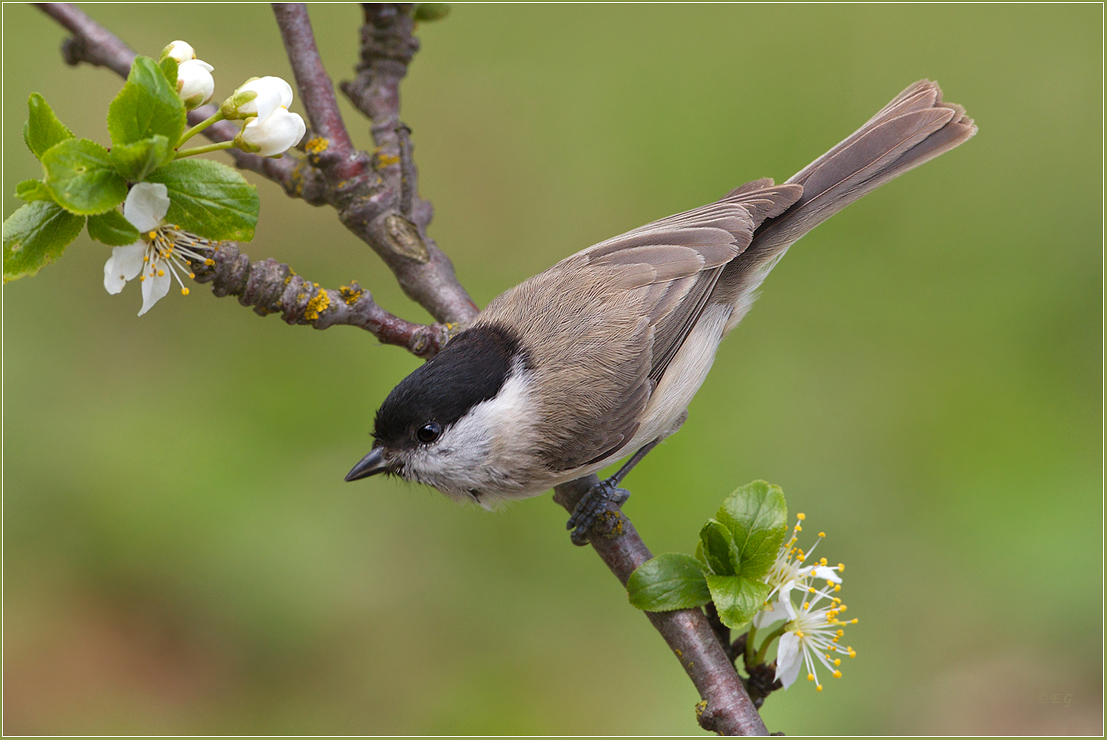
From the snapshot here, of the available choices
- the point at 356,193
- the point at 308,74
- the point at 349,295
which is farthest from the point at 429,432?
the point at 308,74

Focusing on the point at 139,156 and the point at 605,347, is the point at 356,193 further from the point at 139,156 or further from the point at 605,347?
the point at 139,156

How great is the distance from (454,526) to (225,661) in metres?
0.91

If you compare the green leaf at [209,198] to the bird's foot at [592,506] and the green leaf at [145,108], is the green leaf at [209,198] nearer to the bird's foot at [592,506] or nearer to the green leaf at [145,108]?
the green leaf at [145,108]

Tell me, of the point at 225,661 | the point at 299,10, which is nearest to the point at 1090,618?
the point at 225,661

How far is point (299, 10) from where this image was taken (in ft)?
7.37

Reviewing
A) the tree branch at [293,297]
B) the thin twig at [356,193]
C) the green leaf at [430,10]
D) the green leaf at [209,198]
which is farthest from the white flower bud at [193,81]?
the green leaf at [430,10]

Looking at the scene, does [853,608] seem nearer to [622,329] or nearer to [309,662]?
[622,329]

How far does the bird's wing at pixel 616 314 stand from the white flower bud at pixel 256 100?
871 millimetres

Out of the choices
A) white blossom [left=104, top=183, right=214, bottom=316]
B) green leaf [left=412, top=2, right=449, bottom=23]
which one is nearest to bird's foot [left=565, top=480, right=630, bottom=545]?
white blossom [left=104, top=183, right=214, bottom=316]

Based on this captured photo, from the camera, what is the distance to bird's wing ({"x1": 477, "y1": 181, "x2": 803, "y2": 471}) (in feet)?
6.81

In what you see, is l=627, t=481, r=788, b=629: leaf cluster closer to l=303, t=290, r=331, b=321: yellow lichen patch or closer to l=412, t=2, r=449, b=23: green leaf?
l=303, t=290, r=331, b=321: yellow lichen patch

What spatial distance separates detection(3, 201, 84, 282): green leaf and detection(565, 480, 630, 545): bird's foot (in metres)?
1.21

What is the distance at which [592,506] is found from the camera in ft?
6.71

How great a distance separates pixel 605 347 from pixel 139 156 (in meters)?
1.18
